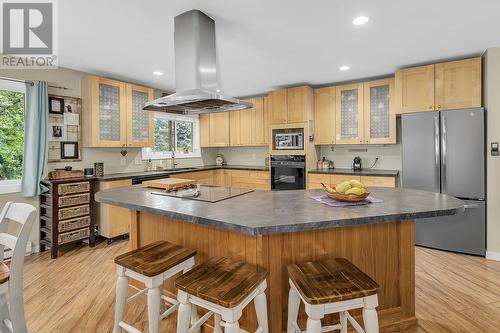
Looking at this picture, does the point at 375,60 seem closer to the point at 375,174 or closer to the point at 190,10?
the point at 375,174

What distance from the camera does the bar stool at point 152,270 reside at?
4.79 ft

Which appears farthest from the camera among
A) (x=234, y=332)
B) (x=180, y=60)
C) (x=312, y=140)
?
(x=312, y=140)

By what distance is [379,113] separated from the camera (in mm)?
4059

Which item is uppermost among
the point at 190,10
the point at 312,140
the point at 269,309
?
the point at 190,10

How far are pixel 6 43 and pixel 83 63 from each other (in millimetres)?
748

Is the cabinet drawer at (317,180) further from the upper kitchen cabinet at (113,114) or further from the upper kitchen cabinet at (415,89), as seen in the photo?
the upper kitchen cabinet at (113,114)

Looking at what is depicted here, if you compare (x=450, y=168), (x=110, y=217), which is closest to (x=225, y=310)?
(x=110, y=217)

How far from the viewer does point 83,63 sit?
134 inches

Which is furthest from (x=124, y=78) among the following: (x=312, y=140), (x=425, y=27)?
(x=425, y=27)

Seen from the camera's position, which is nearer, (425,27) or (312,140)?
(425,27)

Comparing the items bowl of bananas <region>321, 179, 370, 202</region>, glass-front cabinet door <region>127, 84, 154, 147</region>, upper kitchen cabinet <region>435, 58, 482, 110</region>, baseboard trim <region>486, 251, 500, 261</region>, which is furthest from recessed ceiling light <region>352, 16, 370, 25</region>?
glass-front cabinet door <region>127, 84, 154, 147</region>

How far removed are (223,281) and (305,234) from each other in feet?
1.95

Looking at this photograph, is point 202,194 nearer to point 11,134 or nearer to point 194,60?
point 194,60

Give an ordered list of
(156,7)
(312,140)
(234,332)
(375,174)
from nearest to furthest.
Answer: (234,332), (156,7), (375,174), (312,140)
